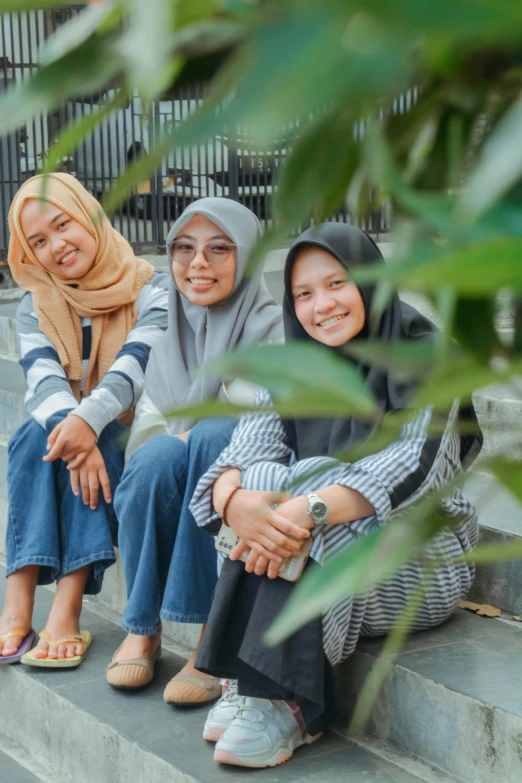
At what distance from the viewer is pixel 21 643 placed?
3.10 meters

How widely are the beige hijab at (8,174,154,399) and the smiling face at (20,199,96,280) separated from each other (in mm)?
22

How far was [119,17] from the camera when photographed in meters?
0.33

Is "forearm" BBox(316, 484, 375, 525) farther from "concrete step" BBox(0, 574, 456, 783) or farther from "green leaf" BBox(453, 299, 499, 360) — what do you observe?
"green leaf" BBox(453, 299, 499, 360)

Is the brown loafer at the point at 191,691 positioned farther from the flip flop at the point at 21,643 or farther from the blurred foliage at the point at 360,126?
the blurred foliage at the point at 360,126

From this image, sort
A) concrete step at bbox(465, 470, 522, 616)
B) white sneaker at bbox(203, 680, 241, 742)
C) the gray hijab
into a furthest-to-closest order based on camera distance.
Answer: the gray hijab
concrete step at bbox(465, 470, 522, 616)
white sneaker at bbox(203, 680, 241, 742)

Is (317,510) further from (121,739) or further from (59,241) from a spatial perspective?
(59,241)

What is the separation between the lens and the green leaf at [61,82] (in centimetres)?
32

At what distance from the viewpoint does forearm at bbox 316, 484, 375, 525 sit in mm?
2279

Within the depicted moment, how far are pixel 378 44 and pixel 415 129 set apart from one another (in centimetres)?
13

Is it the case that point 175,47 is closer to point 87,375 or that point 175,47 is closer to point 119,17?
point 119,17

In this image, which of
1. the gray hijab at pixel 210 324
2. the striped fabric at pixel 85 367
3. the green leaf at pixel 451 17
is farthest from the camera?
the striped fabric at pixel 85 367

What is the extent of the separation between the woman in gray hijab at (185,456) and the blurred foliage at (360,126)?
212cm

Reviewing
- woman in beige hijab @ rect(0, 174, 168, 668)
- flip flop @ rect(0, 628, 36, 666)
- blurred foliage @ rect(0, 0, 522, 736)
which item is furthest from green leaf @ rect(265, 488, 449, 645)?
flip flop @ rect(0, 628, 36, 666)

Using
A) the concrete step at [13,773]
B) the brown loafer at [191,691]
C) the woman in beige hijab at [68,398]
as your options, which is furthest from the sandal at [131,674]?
the concrete step at [13,773]
